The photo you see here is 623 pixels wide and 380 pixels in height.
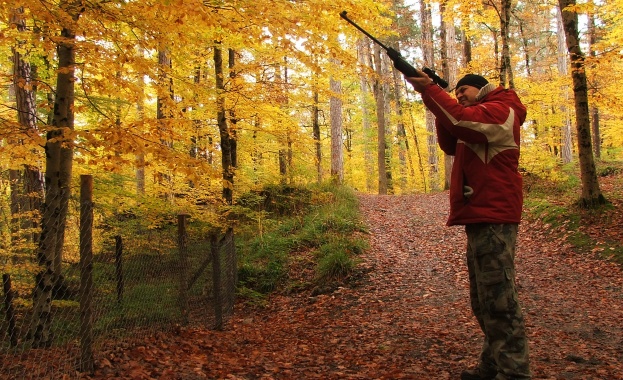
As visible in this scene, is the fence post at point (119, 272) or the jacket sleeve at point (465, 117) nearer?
the jacket sleeve at point (465, 117)

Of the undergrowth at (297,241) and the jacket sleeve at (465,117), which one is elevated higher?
the jacket sleeve at (465,117)

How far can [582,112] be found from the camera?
8977mm

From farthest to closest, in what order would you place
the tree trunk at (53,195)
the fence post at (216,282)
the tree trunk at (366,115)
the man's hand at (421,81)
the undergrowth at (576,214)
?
the tree trunk at (366,115), the undergrowth at (576,214), the fence post at (216,282), the tree trunk at (53,195), the man's hand at (421,81)

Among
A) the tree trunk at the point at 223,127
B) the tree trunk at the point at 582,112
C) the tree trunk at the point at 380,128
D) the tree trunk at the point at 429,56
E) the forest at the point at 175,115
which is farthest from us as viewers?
the tree trunk at the point at 429,56

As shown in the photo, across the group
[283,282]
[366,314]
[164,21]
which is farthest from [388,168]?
[164,21]

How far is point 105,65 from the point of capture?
503cm

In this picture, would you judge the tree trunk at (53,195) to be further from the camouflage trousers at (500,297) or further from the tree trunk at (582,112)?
the tree trunk at (582,112)

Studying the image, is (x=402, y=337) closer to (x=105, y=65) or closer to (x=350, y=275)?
(x=350, y=275)

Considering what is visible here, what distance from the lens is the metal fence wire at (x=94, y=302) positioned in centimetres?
374

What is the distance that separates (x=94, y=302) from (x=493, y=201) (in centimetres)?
359

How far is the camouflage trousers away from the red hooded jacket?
0.11 meters

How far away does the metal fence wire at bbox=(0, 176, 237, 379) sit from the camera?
3740mm

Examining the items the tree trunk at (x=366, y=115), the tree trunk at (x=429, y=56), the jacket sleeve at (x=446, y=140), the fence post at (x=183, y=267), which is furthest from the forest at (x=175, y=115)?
the tree trunk at (x=366, y=115)

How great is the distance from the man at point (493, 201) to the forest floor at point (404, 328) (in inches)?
40.2
